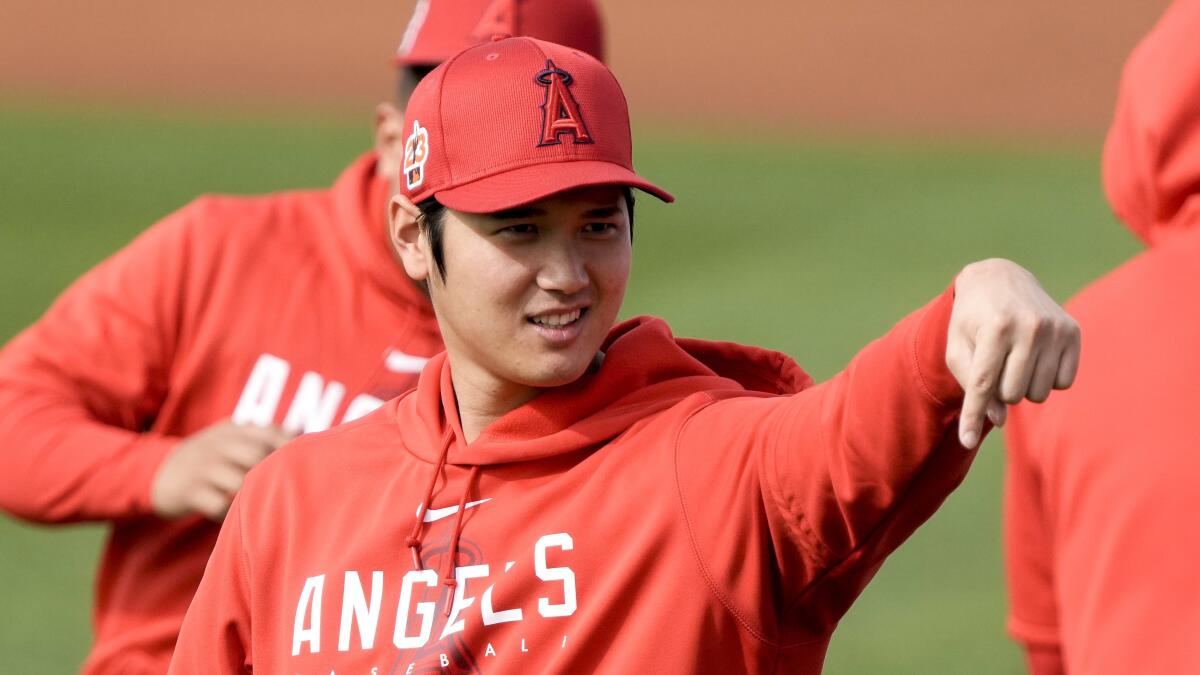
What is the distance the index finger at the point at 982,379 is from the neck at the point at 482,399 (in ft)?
2.68

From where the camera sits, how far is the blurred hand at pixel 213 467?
2.98 metres

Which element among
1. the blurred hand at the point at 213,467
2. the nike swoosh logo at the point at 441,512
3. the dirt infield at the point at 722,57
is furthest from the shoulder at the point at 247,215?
the dirt infield at the point at 722,57

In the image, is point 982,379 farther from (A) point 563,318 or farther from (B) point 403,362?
(B) point 403,362

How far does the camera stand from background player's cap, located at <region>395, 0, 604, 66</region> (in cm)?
318

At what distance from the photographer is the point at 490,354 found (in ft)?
7.14

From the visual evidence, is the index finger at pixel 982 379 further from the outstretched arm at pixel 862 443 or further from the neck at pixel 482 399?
the neck at pixel 482 399

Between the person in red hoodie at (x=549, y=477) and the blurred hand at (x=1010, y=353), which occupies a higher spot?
the blurred hand at (x=1010, y=353)

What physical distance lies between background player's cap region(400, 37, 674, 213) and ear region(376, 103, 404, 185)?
4.02ft

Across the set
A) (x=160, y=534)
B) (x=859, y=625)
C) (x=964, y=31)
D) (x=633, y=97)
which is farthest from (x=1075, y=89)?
(x=160, y=534)

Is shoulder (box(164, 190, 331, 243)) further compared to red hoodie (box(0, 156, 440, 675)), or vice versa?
shoulder (box(164, 190, 331, 243))

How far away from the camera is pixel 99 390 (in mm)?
3432

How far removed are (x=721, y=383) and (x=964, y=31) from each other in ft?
Result: 53.8

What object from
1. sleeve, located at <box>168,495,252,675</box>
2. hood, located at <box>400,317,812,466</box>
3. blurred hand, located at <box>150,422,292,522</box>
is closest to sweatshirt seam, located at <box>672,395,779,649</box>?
hood, located at <box>400,317,812,466</box>

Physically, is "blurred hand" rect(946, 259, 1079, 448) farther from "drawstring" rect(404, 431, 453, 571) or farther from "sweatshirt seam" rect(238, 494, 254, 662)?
"sweatshirt seam" rect(238, 494, 254, 662)
